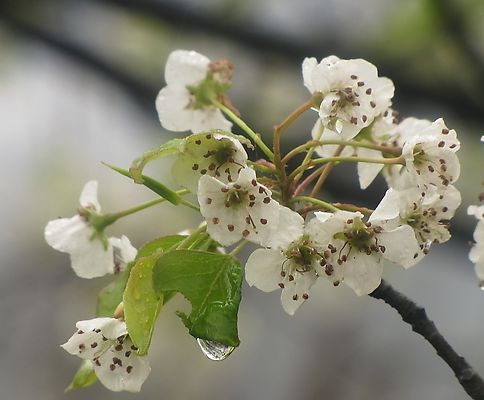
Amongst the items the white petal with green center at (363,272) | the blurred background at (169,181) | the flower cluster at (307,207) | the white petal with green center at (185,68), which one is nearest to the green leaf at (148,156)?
the flower cluster at (307,207)

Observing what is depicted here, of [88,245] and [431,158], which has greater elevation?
[431,158]

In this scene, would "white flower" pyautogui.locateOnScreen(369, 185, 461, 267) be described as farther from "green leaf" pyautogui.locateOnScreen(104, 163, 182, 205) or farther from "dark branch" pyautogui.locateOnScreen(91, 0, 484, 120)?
"dark branch" pyautogui.locateOnScreen(91, 0, 484, 120)

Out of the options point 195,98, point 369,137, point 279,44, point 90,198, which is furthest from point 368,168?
point 279,44

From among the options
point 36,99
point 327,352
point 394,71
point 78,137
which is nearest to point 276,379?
point 327,352

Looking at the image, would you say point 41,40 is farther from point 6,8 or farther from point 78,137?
point 78,137

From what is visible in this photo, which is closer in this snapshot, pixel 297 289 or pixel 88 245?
pixel 297 289

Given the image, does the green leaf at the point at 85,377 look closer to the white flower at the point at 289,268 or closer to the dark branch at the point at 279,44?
the white flower at the point at 289,268

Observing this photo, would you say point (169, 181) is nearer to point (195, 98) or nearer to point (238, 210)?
point (195, 98)
